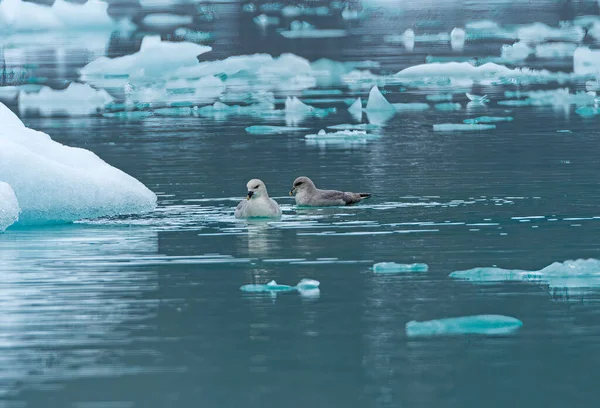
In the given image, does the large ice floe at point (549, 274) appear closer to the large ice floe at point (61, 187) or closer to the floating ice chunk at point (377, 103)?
the large ice floe at point (61, 187)

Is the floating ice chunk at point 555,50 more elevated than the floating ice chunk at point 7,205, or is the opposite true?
the floating ice chunk at point 555,50

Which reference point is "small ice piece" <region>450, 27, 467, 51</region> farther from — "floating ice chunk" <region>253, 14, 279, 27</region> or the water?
the water

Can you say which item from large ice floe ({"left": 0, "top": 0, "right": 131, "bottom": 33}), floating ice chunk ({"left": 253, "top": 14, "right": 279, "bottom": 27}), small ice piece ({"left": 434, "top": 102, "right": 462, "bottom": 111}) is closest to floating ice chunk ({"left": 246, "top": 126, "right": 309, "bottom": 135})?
small ice piece ({"left": 434, "top": 102, "right": 462, "bottom": 111})

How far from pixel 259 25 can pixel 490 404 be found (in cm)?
5060

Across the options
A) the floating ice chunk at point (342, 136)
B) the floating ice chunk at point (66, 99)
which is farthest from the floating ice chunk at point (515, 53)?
the floating ice chunk at point (342, 136)

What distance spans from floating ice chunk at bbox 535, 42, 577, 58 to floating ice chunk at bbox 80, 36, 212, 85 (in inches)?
388

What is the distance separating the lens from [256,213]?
11.6 metres

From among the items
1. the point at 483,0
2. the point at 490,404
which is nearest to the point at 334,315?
the point at 490,404

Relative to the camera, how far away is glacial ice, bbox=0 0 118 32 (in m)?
54.6

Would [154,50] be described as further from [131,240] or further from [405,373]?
[405,373]

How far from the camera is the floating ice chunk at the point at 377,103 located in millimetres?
23297

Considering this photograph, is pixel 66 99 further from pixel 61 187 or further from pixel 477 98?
pixel 61 187

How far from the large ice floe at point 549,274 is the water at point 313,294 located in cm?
15

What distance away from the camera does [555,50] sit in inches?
1539
